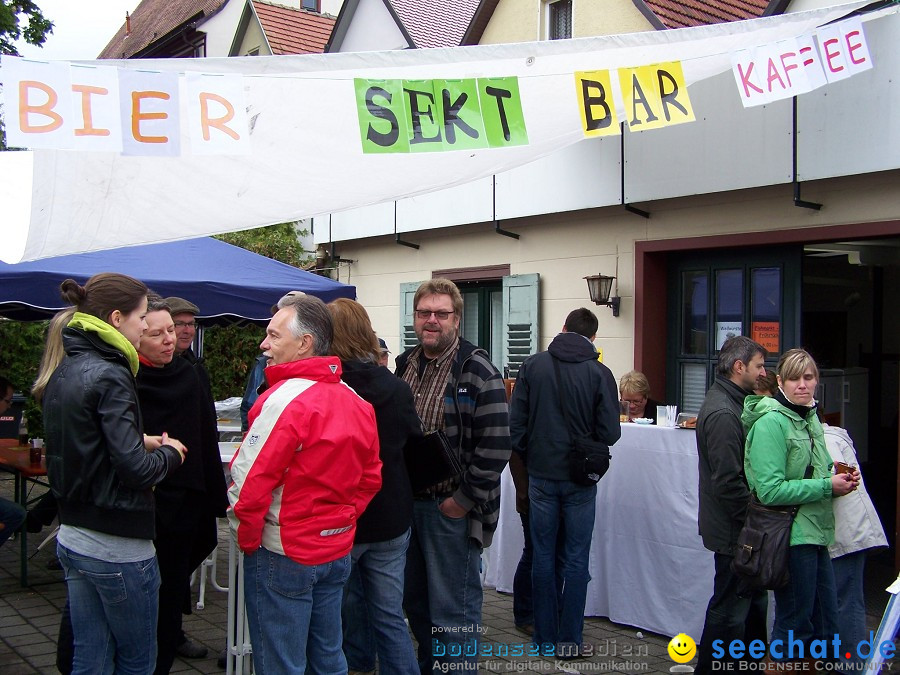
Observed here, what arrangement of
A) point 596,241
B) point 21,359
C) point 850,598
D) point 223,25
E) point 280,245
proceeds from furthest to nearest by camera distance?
point 223,25
point 280,245
point 21,359
point 596,241
point 850,598

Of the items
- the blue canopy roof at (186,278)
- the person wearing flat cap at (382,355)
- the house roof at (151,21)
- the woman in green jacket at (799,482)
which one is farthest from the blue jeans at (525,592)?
the house roof at (151,21)

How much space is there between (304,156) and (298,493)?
2333mm

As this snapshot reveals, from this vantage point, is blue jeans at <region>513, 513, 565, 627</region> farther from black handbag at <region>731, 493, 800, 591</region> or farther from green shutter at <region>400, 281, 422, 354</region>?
green shutter at <region>400, 281, 422, 354</region>

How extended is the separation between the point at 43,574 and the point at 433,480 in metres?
4.12

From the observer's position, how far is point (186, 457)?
12.4 feet

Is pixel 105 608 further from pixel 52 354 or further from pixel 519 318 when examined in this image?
pixel 519 318

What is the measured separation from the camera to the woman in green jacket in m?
3.70

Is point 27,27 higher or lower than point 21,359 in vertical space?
higher

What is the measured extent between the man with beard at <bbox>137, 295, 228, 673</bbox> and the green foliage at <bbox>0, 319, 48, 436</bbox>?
826 cm

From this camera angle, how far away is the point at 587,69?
507 cm

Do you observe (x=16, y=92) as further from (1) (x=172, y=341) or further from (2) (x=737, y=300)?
(2) (x=737, y=300)

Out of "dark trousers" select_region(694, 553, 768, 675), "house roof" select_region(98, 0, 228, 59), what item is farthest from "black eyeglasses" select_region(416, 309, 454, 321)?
"house roof" select_region(98, 0, 228, 59)

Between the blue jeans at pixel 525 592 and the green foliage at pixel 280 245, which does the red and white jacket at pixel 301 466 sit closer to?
the blue jeans at pixel 525 592

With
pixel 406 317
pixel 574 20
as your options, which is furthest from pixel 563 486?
pixel 574 20
